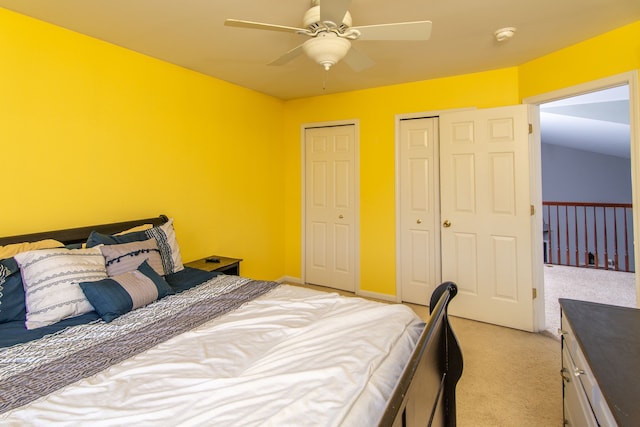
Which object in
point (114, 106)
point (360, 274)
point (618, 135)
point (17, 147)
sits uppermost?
point (618, 135)

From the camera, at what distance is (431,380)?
1263 mm

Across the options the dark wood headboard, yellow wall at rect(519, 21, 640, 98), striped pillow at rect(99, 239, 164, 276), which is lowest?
striped pillow at rect(99, 239, 164, 276)

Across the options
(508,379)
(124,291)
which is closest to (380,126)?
(508,379)

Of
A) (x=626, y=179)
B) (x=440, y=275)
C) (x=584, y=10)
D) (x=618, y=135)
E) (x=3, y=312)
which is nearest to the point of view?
(x=3, y=312)

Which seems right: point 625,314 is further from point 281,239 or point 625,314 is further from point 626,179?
point 626,179

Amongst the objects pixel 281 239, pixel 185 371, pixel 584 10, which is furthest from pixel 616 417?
pixel 281 239

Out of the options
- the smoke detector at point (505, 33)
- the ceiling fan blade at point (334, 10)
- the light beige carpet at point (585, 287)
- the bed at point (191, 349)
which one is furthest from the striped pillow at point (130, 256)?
the light beige carpet at point (585, 287)

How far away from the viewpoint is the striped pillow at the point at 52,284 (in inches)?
63.8

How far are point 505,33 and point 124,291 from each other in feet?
9.77

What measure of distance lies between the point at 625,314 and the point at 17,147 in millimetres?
3293

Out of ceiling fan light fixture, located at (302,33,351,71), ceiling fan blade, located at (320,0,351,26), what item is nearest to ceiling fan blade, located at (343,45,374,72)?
ceiling fan light fixture, located at (302,33,351,71)

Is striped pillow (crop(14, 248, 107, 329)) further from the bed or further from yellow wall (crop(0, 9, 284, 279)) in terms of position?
yellow wall (crop(0, 9, 284, 279))

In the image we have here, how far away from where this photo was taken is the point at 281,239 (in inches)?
176

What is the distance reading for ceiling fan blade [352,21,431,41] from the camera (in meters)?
1.58
